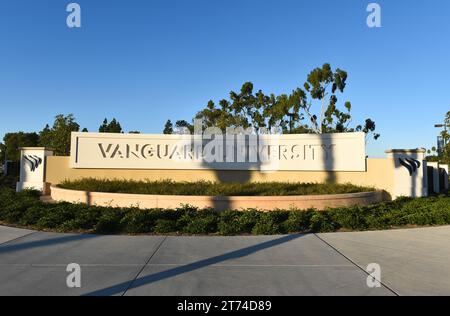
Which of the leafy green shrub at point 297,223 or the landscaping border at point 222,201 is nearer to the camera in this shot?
the leafy green shrub at point 297,223

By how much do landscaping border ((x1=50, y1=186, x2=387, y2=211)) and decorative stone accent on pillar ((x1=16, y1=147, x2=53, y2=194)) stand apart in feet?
19.5

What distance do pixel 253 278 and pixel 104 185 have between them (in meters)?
10.3

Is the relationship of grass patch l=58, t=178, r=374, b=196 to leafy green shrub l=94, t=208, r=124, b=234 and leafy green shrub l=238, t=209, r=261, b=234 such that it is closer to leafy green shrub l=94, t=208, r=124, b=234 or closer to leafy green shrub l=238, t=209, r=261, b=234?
leafy green shrub l=238, t=209, r=261, b=234

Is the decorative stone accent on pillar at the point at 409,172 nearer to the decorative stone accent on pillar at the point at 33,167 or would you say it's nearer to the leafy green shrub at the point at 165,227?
the leafy green shrub at the point at 165,227

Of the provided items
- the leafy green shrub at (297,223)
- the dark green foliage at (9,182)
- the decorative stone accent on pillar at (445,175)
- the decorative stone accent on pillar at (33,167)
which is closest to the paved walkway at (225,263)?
the leafy green shrub at (297,223)

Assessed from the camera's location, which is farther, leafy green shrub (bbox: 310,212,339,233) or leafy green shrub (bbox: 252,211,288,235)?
leafy green shrub (bbox: 310,212,339,233)

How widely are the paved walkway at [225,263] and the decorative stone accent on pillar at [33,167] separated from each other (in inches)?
379

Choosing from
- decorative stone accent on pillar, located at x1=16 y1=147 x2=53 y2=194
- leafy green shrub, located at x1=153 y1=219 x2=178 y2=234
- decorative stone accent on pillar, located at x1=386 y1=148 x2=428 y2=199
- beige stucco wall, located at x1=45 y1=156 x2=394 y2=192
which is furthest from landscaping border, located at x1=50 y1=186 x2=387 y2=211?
decorative stone accent on pillar, located at x1=16 y1=147 x2=53 y2=194

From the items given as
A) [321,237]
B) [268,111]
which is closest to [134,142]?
[321,237]

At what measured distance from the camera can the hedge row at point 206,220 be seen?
876 centimetres

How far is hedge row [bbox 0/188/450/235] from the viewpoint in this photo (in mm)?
8758

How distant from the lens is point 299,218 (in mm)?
9289

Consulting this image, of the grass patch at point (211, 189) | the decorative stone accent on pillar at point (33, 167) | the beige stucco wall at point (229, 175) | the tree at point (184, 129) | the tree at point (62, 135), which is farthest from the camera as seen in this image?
the tree at point (184, 129)
